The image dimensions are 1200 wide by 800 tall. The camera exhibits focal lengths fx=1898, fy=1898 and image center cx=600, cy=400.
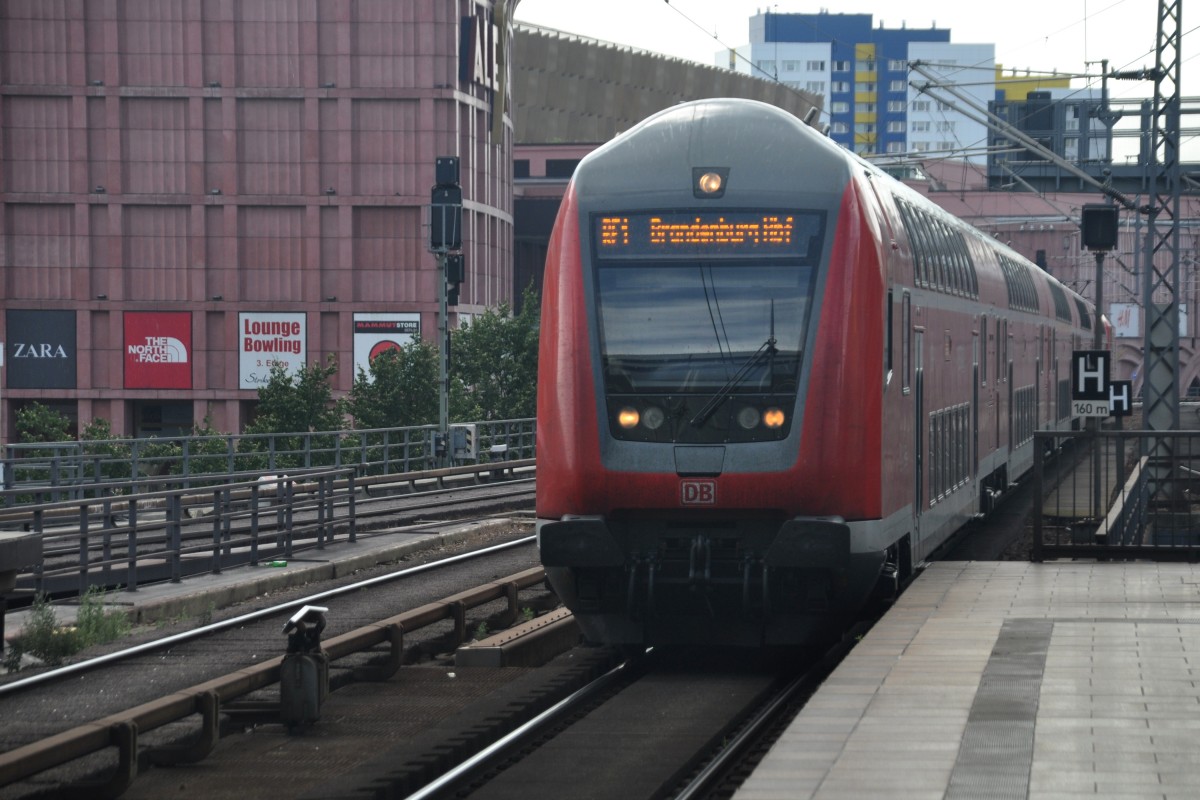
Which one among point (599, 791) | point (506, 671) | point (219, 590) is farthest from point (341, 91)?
point (599, 791)

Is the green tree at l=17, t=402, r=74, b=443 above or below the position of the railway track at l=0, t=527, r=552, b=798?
above

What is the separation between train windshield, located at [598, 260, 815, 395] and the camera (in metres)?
12.0

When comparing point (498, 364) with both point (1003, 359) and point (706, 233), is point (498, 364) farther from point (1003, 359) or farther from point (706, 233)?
point (706, 233)

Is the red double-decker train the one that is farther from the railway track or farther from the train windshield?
the railway track

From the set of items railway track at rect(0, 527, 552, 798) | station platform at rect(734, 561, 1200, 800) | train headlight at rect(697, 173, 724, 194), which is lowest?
railway track at rect(0, 527, 552, 798)

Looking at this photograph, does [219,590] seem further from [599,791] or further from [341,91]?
[341,91]

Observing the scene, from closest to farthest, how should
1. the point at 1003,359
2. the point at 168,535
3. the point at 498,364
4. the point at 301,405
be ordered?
1. the point at 168,535
2. the point at 1003,359
3. the point at 301,405
4. the point at 498,364

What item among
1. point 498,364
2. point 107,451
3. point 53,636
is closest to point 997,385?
point 53,636

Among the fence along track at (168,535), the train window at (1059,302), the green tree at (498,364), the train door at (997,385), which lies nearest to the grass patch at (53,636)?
the fence along track at (168,535)

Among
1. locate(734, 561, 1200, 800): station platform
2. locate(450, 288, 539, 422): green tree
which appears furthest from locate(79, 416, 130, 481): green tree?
locate(734, 561, 1200, 800): station platform

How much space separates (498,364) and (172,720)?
40.3 m

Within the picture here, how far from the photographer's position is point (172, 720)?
9.56m

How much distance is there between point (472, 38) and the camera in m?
68.4

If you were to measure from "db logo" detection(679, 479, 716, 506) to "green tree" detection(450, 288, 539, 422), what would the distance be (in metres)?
36.9
